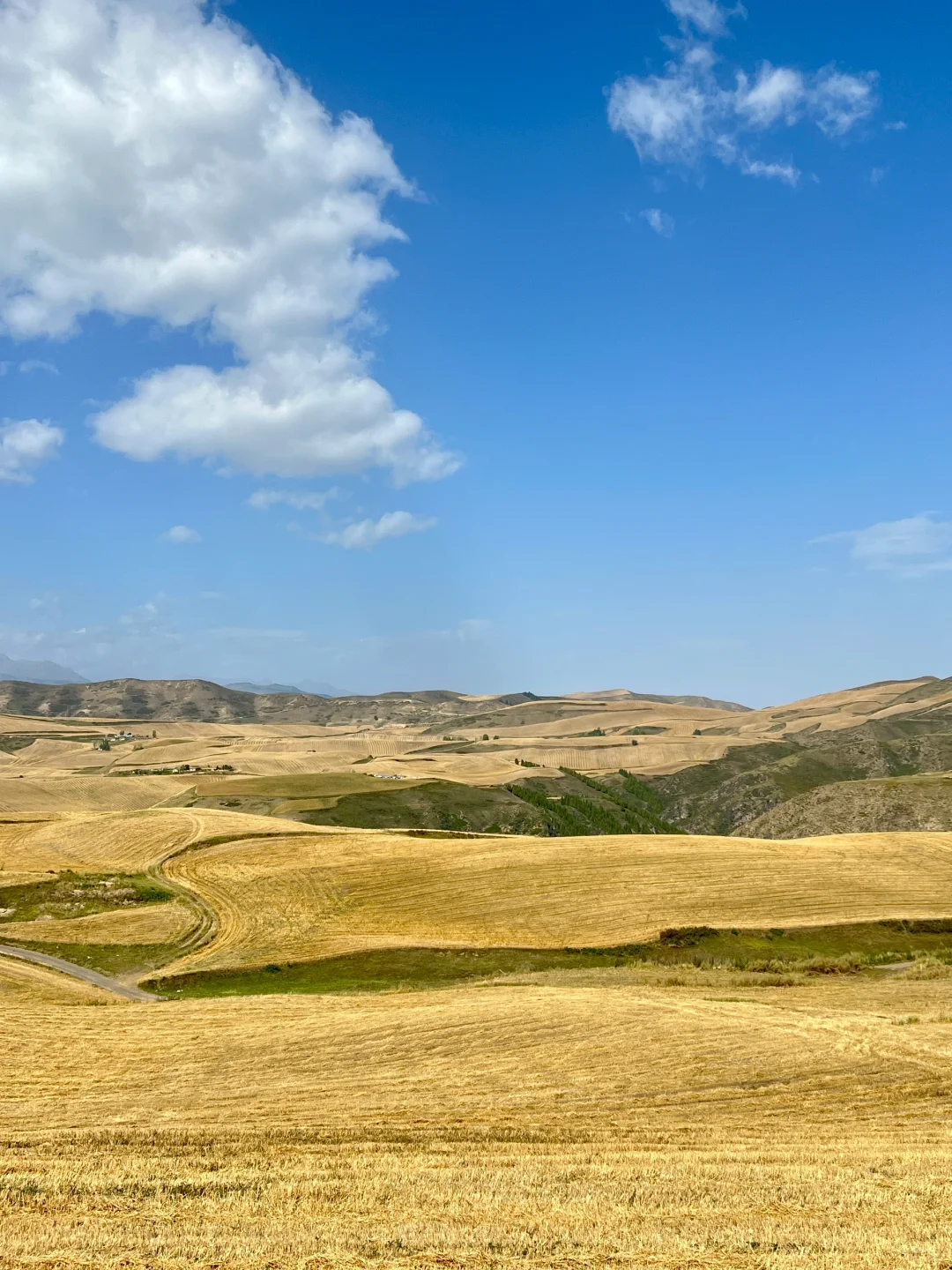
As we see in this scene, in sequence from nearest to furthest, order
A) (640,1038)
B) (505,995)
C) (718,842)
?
(640,1038) → (505,995) → (718,842)

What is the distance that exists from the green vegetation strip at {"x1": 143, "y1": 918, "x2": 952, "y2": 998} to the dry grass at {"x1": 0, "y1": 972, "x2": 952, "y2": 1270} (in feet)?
27.4

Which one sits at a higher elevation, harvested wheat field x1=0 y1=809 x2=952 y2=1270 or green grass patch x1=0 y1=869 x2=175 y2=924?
harvested wheat field x1=0 y1=809 x2=952 y2=1270

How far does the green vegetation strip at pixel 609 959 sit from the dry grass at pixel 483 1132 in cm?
835

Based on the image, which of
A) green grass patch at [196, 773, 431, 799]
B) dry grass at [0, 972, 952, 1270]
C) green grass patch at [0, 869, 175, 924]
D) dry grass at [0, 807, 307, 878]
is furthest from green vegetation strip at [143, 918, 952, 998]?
green grass patch at [196, 773, 431, 799]

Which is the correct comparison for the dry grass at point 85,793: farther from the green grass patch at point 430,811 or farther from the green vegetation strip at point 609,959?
the green vegetation strip at point 609,959

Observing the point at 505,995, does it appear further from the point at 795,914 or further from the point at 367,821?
the point at 367,821

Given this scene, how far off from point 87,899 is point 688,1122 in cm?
5401

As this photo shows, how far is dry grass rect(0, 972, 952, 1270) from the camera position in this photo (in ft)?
51.6

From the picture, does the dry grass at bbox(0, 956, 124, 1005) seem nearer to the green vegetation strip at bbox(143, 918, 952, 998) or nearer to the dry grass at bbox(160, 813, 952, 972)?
the green vegetation strip at bbox(143, 918, 952, 998)

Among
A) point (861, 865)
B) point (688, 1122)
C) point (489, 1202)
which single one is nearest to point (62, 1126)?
point (489, 1202)

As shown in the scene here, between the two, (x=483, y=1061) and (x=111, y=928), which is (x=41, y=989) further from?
(x=483, y=1061)

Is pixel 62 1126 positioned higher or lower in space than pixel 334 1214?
lower

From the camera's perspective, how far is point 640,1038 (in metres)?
31.9

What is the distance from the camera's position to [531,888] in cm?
6706
